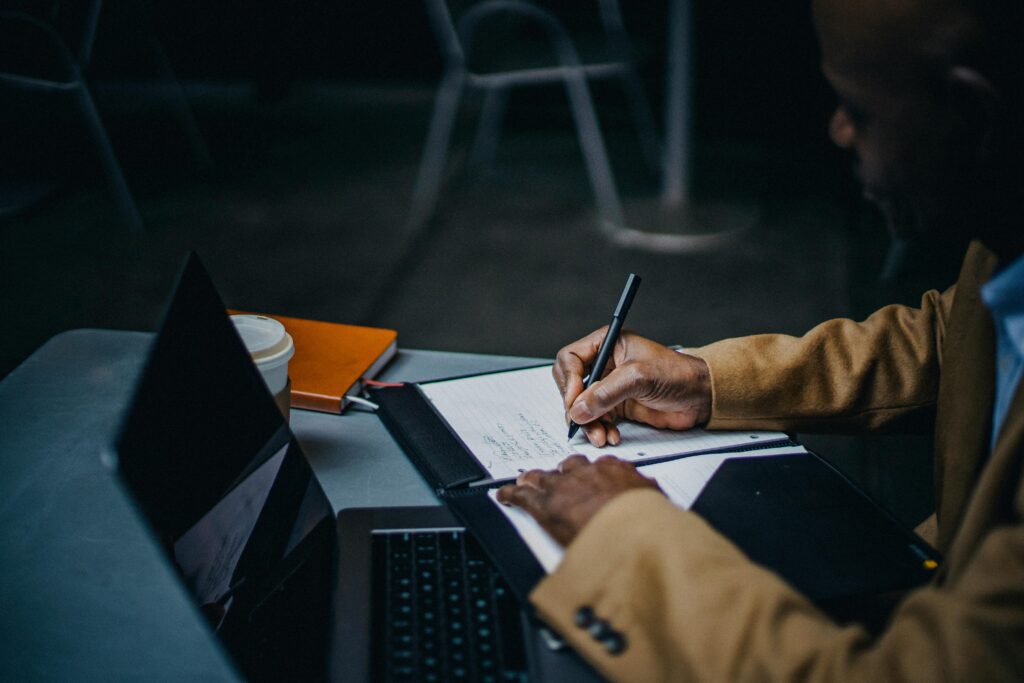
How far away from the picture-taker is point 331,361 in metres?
1.01

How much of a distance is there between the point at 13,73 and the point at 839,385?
2.54m

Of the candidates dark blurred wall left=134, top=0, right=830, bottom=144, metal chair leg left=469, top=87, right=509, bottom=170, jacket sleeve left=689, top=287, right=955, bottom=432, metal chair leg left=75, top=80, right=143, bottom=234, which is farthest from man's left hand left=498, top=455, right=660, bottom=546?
metal chair leg left=469, top=87, right=509, bottom=170

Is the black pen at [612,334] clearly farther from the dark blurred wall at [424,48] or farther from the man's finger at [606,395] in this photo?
the dark blurred wall at [424,48]

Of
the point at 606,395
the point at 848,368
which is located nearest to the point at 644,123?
the point at 848,368

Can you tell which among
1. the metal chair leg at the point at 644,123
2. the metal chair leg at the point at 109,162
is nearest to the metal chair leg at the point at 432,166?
the metal chair leg at the point at 644,123

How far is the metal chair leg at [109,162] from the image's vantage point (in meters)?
2.71

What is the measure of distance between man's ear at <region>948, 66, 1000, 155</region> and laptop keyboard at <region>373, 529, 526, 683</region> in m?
0.47

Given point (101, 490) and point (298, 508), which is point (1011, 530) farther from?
point (101, 490)

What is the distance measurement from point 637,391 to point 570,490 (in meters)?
0.21

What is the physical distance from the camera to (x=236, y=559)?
616 mm

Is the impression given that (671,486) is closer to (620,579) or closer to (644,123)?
(620,579)

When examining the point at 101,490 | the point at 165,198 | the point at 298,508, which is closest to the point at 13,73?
the point at 165,198

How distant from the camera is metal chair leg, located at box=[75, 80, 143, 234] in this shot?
2.71 meters

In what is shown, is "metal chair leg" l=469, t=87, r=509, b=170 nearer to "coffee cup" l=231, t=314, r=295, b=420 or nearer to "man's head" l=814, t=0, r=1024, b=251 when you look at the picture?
"coffee cup" l=231, t=314, r=295, b=420
